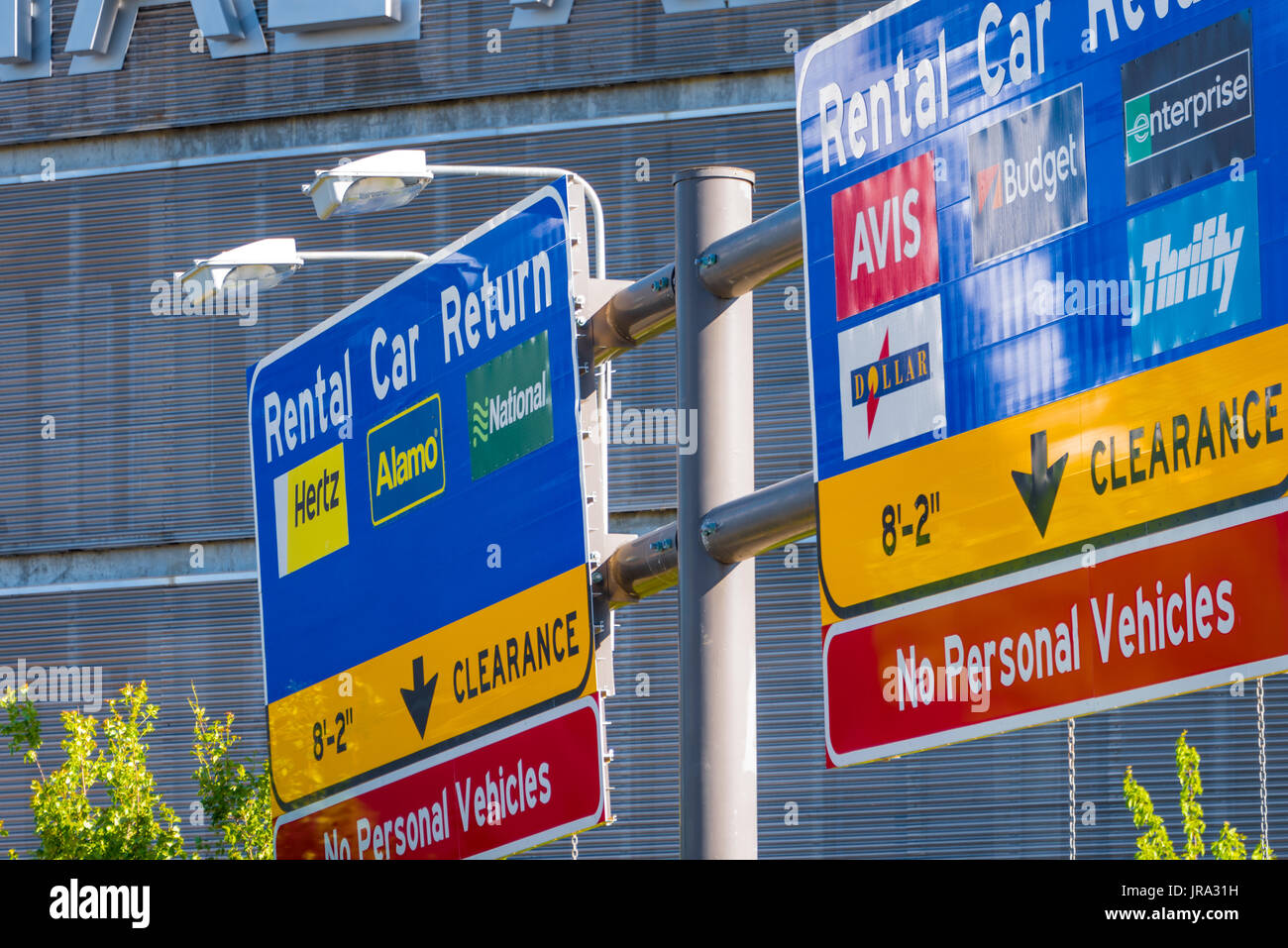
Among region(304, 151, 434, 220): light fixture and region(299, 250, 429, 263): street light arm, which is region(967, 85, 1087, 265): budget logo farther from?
region(304, 151, 434, 220): light fixture

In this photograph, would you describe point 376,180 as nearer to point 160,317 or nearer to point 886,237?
point 886,237

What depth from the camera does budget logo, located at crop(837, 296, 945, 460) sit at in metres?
5.36

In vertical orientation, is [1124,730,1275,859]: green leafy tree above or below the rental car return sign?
below

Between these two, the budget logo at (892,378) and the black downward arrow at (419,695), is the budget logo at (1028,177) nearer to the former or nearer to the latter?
the budget logo at (892,378)

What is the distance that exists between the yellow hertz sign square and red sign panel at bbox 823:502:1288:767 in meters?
3.48

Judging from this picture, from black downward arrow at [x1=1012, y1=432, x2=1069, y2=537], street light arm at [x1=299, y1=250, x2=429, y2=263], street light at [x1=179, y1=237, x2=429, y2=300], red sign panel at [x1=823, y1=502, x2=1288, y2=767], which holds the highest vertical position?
street light arm at [x1=299, y1=250, x2=429, y2=263]

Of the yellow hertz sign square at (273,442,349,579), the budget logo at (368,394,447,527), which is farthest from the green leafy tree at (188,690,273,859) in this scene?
the budget logo at (368,394,447,527)

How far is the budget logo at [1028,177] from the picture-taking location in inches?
196

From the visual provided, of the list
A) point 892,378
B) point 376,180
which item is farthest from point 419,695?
point 376,180

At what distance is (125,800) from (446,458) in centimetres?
671

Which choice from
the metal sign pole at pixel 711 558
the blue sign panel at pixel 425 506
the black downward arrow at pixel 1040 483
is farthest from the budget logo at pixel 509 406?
the black downward arrow at pixel 1040 483

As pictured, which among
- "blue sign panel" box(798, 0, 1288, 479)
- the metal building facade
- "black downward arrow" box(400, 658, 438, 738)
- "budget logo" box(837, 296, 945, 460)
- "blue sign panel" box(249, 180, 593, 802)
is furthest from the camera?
the metal building facade

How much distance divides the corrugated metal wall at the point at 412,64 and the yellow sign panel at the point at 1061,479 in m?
12.7

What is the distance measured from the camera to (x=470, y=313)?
748cm
